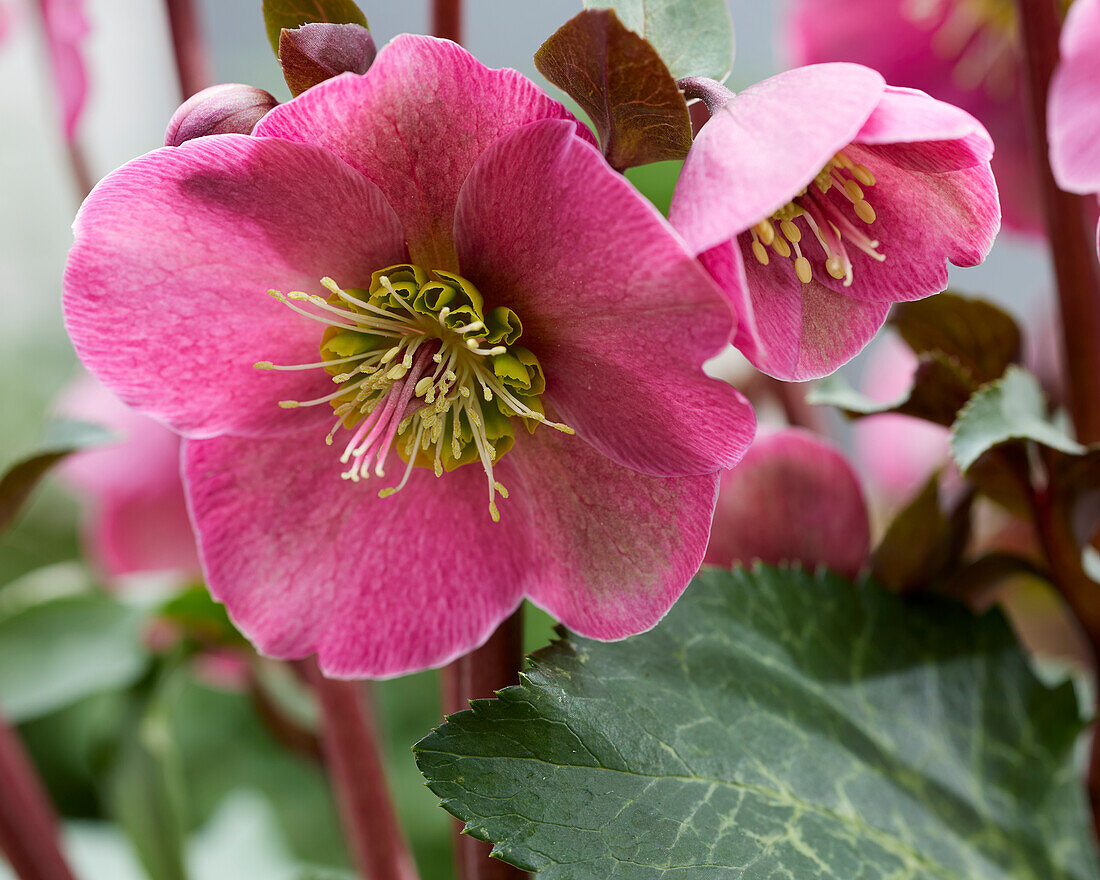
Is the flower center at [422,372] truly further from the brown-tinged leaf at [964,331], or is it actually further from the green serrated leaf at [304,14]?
the brown-tinged leaf at [964,331]

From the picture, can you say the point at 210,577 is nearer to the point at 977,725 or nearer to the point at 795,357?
the point at 795,357

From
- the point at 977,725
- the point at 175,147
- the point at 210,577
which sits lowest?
the point at 977,725

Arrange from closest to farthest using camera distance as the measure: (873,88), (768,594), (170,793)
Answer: (873,88)
(768,594)
(170,793)

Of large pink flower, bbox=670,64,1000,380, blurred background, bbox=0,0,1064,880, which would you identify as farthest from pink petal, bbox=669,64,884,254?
blurred background, bbox=0,0,1064,880

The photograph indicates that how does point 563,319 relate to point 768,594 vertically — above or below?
above

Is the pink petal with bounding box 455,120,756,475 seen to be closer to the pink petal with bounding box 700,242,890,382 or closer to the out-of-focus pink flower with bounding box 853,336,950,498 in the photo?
the pink petal with bounding box 700,242,890,382

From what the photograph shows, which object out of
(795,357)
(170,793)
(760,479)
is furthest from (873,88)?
(170,793)

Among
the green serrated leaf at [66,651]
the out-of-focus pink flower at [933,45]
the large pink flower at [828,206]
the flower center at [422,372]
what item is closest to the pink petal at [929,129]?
the large pink flower at [828,206]

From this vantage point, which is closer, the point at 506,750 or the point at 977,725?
the point at 506,750
